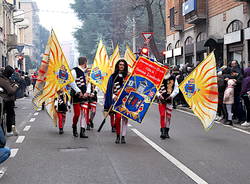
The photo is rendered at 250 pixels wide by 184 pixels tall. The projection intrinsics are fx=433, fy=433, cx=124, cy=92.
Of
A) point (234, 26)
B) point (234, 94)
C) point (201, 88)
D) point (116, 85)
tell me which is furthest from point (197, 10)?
point (116, 85)

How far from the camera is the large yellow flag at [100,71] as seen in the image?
40.7 ft

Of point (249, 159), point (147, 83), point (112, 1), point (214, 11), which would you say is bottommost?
point (249, 159)

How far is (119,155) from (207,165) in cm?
154

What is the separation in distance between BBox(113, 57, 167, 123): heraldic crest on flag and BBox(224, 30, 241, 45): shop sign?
12968mm

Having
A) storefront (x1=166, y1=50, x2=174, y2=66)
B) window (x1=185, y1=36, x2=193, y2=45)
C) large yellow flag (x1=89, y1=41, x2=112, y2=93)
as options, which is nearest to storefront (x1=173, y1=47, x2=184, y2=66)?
storefront (x1=166, y1=50, x2=174, y2=66)

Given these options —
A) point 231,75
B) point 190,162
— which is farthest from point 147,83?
point 231,75

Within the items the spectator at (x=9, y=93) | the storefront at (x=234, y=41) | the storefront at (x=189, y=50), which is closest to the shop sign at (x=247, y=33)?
the storefront at (x=234, y=41)

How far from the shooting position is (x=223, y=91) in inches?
503

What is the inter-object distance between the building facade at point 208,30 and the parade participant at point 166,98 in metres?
9.63

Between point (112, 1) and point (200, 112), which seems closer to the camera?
point (200, 112)

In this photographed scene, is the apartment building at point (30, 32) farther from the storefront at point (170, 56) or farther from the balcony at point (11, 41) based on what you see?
the storefront at point (170, 56)

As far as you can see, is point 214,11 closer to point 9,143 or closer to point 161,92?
point 161,92

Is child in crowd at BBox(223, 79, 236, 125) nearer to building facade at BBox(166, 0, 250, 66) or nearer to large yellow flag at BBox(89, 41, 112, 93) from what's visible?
large yellow flag at BBox(89, 41, 112, 93)

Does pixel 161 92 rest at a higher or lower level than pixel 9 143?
higher
